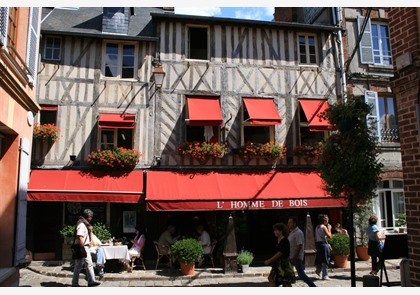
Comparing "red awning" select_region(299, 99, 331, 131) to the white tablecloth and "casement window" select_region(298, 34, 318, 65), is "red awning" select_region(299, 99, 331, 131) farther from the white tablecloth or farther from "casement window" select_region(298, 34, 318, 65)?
the white tablecloth

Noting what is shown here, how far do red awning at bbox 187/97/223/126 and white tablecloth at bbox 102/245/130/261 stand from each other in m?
4.03

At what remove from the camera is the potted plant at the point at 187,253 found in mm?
8656

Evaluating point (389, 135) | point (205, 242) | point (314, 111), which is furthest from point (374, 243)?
point (389, 135)

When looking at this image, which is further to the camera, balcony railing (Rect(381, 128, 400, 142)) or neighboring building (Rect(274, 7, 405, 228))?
balcony railing (Rect(381, 128, 400, 142))

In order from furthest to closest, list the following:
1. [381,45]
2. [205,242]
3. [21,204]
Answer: [381,45], [205,242], [21,204]

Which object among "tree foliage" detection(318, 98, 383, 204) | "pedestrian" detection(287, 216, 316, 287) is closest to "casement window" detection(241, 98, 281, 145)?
"pedestrian" detection(287, 216, 316, 287)

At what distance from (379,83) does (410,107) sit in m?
8.48

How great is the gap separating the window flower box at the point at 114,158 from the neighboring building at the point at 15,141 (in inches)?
165

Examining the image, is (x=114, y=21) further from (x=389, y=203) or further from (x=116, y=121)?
(x=389, y=203)

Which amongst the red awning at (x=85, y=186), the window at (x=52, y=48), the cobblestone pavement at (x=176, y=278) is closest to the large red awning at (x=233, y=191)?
the red awning at (x=85, y=186)

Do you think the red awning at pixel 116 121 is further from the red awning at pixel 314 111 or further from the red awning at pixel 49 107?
the red awning at pixel 314 111

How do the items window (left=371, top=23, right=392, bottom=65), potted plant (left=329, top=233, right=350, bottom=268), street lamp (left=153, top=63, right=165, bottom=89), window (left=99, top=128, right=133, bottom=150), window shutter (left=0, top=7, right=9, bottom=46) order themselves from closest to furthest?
window shutter (left=0, top=7, right=9, bottom=46) → potted plant (left=329, top=233, right=350, bottom=268) → street lamp (left=153, top=63, right=165, bottom=89) → window (left=99, top=128, right=133, bottom=150) → window (left=371, top=23, right=392, bottom=65)

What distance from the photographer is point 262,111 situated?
36.8 ft

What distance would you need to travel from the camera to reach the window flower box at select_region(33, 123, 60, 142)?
33.7ft
